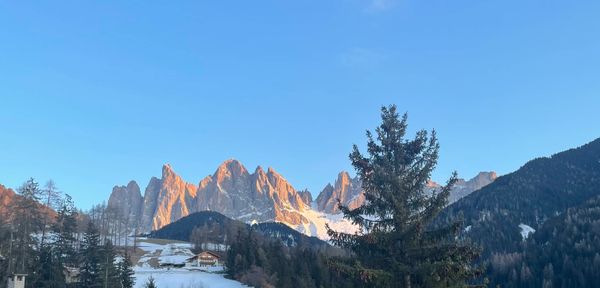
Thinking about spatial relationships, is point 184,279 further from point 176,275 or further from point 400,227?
point 400,227

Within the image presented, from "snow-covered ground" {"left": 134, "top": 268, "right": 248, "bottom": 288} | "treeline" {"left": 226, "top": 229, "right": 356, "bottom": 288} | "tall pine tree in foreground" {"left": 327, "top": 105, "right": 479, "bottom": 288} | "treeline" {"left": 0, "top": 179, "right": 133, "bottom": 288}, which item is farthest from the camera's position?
"treeline" {"left": 226, "top": 229, "right": 356, "bottom": 288}

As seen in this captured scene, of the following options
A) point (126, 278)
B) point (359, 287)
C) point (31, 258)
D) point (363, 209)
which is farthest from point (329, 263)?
point (126, 278)

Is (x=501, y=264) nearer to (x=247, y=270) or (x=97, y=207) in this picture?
(x=247, y=270)

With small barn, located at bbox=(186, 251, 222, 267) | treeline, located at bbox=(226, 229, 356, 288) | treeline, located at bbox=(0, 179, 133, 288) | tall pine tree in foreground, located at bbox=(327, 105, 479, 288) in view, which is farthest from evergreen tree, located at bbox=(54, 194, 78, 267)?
tall pine tree in foreground, located at bbox=(327, 105, 479, 288)

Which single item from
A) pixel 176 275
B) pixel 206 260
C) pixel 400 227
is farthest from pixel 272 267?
pixel 400 227

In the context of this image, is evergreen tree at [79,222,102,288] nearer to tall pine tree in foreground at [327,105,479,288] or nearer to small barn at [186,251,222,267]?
small barn at [186,251,222,267]

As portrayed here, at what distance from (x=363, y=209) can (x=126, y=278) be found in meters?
68.1

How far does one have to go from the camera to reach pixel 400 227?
20.4m

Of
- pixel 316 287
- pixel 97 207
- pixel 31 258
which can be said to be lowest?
pixel 316 287

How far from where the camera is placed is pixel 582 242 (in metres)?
182

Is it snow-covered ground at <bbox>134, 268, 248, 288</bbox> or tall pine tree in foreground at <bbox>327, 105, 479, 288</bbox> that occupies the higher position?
tall pine tree in foreground at <bbox>327, 105, 479, 288</bbox>

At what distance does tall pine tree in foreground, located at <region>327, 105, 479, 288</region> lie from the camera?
1930cm

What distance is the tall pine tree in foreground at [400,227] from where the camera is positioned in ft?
63.3

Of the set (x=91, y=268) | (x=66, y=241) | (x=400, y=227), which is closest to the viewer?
(x=400, y=227)
